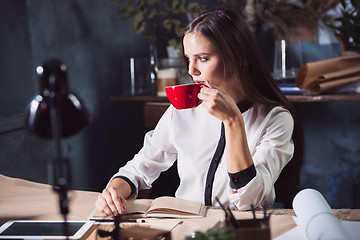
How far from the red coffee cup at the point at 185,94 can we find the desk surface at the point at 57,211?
32cm

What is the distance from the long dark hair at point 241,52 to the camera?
1.46m

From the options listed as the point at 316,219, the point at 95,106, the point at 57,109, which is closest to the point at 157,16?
the point at 95,106

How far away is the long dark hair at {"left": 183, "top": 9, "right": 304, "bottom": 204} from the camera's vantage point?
1.46m

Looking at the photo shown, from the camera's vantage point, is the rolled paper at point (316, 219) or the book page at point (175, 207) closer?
the rolled paper at point (316, 219)

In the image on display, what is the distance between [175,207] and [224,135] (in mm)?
506

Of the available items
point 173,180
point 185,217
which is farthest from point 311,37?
point 185,217

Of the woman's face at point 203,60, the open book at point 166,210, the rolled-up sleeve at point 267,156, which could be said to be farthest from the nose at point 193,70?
the open book at point 166,210

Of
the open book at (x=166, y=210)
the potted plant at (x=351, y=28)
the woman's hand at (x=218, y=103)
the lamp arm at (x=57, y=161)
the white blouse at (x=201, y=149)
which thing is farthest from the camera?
the potted plant at (x=351, y=28)

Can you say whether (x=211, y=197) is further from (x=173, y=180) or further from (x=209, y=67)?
(x=173, y=180)

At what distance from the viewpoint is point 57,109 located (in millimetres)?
588

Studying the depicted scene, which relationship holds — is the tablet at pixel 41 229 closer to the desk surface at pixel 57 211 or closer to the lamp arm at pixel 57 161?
the desk surface at pixel 57 211

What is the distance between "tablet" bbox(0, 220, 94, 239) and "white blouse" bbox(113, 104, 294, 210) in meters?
0.45

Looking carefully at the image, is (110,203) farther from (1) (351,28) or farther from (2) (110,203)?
(1) (351,28)

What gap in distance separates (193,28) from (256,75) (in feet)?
0.90
